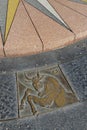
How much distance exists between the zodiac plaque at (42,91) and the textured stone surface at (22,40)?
222mm

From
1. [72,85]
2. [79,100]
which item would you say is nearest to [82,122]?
[79,100]

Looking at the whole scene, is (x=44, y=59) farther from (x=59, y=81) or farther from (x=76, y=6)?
(x=76, y=6)

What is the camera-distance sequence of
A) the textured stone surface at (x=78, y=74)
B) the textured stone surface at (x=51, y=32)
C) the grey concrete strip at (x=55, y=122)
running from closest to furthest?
the grey concrete strip at (x=55, y=122)
the textured stone surface at (x=78, y=74)
the textured stone surface at (x=51, y=32)

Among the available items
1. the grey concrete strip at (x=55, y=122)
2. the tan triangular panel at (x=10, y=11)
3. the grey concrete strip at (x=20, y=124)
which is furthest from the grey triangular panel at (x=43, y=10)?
the grey concrete strip at (x=20, y=124)

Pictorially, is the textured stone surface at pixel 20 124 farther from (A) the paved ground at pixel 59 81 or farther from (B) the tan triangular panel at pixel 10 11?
(B) the tan triangular panel at pixel 10 11

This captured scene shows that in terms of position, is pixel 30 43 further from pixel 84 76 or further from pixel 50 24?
pixel 84 76

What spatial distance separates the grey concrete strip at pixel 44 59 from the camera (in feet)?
8.58

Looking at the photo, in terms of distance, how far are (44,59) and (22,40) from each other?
244mm

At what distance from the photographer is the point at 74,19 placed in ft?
9.48

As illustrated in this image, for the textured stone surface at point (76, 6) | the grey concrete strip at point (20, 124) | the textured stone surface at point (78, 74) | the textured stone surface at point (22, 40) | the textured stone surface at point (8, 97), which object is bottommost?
the grey concrete strip at point (20, 124)

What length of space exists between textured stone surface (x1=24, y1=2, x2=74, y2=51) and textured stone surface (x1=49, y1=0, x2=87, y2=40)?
0.08 m

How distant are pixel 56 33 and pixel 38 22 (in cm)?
20

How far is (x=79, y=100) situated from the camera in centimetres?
234

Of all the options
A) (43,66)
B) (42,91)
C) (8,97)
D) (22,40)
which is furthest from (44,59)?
(8,97)
